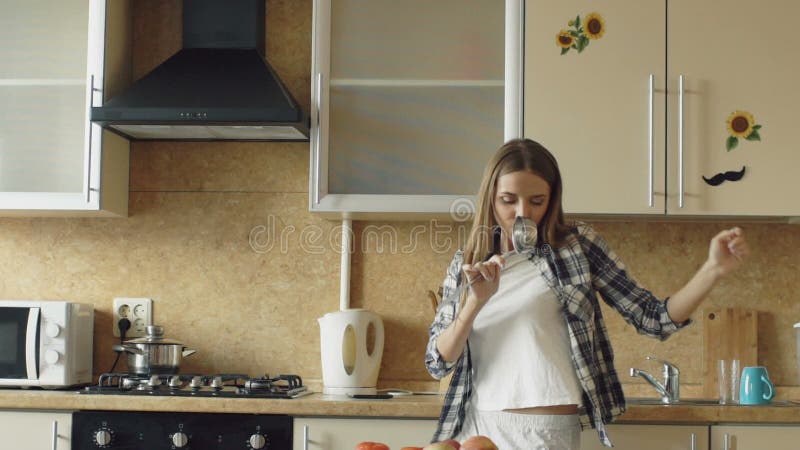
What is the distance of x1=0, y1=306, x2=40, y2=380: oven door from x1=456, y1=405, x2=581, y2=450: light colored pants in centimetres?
151

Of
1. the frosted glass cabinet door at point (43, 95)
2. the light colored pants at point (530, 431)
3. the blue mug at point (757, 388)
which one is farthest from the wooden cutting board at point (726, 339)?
the frosted glass cabinet door at point (43, 95)

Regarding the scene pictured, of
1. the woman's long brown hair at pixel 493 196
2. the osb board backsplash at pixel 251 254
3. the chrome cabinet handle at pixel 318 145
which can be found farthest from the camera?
the osb board backsplash at pixel 251 254

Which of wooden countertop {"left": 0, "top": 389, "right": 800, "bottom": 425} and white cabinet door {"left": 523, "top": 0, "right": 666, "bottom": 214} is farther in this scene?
white cabinet door {"left": 523, "top": 0, "right": 666, "bottom": 214}

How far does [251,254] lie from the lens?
3.23m

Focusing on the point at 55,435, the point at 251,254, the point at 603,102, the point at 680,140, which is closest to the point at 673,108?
the point at 680,140

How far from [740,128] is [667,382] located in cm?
76

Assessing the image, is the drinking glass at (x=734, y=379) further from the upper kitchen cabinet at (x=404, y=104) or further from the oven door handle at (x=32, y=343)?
the oven door handle at (x=32, y=343)

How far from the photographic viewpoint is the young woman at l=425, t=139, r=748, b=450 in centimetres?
207

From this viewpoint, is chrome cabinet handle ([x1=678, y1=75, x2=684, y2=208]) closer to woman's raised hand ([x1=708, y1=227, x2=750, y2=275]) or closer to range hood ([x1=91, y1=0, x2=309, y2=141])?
woman's raised hand ([x1=708, y1=227, x2=750, y2=275])

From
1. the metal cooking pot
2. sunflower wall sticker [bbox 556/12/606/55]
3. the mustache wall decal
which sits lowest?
the metal cooking pot

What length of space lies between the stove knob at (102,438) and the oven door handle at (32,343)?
41 cm

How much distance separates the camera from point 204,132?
10.1 feet

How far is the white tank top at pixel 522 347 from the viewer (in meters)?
2.07

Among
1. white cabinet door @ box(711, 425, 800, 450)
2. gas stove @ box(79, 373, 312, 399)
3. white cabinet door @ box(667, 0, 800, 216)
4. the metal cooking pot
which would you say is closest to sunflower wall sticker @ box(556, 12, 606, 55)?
white cabinet door @ box(667, 0, 800, 216)
